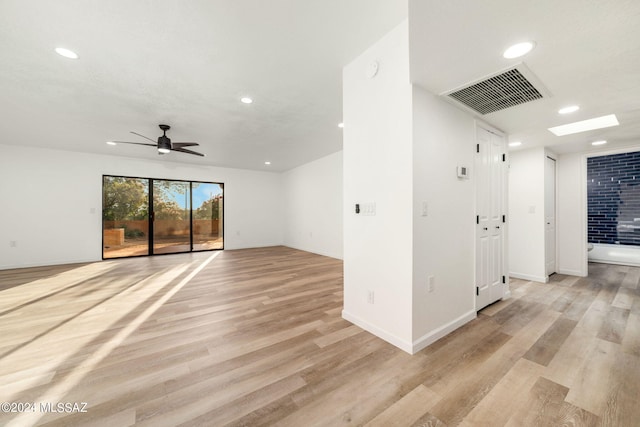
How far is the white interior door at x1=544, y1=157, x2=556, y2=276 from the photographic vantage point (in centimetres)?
408

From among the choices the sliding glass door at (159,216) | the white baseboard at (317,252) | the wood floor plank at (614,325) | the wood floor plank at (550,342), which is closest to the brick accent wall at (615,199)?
the wood floor plank at (614,325)

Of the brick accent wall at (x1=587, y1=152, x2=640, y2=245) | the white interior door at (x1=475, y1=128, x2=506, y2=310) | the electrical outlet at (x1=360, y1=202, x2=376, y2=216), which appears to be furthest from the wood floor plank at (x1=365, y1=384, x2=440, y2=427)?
the brick accent wall at (x1=587, y1=152, x2=640, y2=245)

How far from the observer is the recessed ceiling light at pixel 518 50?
1.56 meters

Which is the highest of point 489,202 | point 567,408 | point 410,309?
point 489,202

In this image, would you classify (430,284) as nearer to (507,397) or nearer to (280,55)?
(507,397)

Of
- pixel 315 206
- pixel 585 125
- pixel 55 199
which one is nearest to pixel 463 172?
pixel 585 125

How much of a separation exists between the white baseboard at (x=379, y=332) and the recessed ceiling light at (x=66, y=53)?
3591 mm

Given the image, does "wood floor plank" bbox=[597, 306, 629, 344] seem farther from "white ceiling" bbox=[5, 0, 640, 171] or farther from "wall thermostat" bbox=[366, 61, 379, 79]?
"wall thermostat" bbox=[366, 61, 379, 79]

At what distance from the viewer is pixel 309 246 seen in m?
7.17

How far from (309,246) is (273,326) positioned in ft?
15.5

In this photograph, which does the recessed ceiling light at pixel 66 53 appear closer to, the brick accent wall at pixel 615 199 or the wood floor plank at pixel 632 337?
the wood floor plank at pixel 632 337

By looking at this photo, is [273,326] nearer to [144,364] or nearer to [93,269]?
[144,364]

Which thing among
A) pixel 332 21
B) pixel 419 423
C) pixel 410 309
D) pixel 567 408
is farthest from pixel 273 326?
pixel 332 21

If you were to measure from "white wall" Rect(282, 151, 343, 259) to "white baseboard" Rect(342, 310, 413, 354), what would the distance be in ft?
11.3
